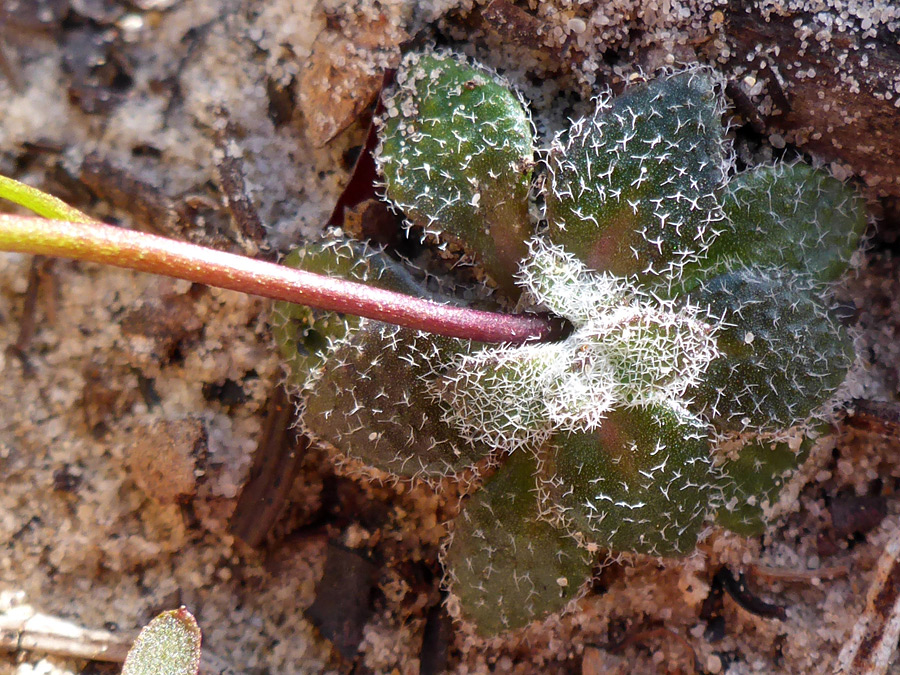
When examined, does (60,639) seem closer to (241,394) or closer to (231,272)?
(241,394)

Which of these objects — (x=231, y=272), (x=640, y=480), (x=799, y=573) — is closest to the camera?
(x=231, y=272)

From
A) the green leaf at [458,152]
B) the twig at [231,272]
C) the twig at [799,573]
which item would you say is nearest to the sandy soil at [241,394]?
the twig at [799,573]

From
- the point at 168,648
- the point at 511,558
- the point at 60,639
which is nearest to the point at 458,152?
the point at 511,558

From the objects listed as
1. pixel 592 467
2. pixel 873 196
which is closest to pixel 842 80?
pixel 873 196

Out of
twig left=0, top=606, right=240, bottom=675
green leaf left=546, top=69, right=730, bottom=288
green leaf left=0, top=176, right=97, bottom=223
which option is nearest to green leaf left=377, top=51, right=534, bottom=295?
green leaf left=546, top=69, right=730, bottom=288

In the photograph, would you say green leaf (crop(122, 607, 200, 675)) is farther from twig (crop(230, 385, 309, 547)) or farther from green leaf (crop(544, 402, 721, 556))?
green leaf (crop(544, 402, 721, 556))

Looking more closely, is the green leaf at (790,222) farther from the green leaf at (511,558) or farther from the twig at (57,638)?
the twig at (57,638)
